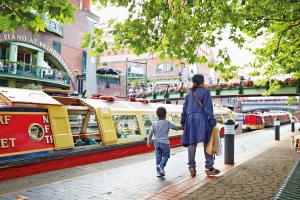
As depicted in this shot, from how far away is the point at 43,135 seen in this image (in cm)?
635

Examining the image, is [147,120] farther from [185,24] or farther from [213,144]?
[213,144]

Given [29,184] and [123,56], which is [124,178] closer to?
[29,184]

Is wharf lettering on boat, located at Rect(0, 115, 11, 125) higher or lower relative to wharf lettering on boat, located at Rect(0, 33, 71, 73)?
lower

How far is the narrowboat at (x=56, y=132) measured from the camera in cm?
567

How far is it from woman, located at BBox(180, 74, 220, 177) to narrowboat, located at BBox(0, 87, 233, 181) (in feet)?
10.8

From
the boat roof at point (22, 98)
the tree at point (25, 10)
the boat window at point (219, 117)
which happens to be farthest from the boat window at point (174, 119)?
the tree at point (25, 10)

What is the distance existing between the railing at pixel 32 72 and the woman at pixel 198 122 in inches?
711

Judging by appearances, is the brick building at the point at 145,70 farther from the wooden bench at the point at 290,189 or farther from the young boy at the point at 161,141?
the wooden bench at the point at 290,189

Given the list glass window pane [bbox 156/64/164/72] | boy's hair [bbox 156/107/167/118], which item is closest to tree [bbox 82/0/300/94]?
boy's hair [bbox 156/107/167/118]

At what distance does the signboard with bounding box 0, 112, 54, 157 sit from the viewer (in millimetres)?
5574

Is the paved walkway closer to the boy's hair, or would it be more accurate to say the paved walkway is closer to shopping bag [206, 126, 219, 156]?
shopping bag [206, 126, 219, 156]

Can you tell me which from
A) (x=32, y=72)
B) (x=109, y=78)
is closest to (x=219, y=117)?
(x=32, y=72)

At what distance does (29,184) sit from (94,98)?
4677mm

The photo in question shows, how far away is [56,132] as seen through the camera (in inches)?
261
